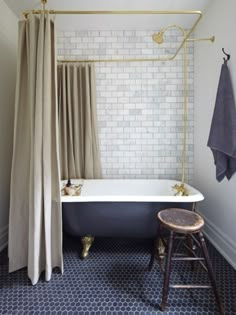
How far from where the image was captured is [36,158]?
156 cm

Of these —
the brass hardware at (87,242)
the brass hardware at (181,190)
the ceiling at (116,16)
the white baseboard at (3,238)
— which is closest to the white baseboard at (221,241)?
the brass hardware at (181,190)

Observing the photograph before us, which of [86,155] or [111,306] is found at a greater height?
[86,155]

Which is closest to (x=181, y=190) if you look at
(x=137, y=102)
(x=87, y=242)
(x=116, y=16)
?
(x=87, y=242)

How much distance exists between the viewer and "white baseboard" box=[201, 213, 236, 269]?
1817 millimetres

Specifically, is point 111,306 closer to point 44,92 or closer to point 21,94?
point 44,92

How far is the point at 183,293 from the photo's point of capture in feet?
4.94

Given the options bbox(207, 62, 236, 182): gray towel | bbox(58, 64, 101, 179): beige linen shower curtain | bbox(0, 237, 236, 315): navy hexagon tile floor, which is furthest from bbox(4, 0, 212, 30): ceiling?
bbox(0, 237, 236, 315): navy hexagon tile floor

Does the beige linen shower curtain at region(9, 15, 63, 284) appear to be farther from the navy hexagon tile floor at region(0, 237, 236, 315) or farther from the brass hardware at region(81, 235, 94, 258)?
the brass hardware at region(81, 235, 94, 258)

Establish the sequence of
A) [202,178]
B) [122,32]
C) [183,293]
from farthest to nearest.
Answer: [122,32] < [202,178] < [183,293]

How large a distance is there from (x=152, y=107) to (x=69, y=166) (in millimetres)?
1353

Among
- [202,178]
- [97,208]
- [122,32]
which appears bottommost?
[97,208]

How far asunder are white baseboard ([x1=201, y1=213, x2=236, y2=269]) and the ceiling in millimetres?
2409

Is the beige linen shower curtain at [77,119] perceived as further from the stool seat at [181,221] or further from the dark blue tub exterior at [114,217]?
the stool seat at [181,221]

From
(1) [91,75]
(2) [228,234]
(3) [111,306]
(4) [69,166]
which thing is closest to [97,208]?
(3) [111,306]
